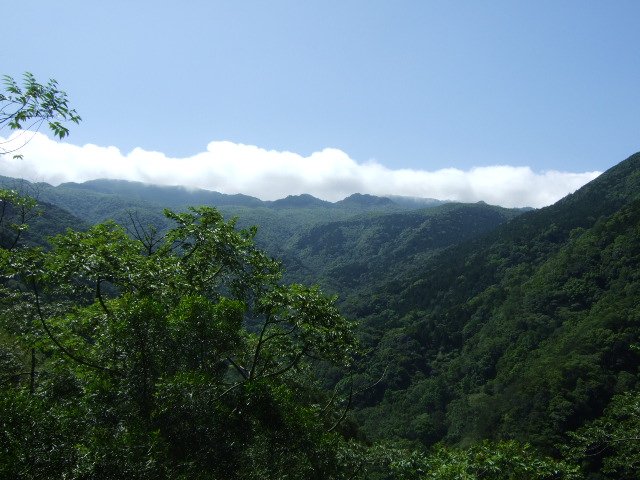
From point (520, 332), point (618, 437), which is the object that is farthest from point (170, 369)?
point (520, 332)

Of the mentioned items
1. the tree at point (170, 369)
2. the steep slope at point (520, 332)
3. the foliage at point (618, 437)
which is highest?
the tree at point (170, 369)

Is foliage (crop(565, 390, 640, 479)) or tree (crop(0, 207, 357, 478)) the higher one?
tree (crop(0, 207, 357, 478))

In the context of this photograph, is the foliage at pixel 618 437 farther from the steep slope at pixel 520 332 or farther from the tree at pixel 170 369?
the steep slope at pixel 520 332

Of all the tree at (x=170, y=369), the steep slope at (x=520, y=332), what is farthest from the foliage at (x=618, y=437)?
the steep slope at (x=520, y=332)

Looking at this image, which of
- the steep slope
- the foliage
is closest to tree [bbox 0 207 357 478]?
the foliage

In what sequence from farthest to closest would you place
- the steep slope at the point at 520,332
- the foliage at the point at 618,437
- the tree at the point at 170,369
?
the steep slope at the point at 520,332 < the foliage at the point at 618,437 < the tree at the point at 170,369

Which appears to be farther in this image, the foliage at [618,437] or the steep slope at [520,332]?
the steep slope at [520,332]

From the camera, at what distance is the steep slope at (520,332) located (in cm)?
7069

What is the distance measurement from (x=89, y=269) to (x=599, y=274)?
404 ft

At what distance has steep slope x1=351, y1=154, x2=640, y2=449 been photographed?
70688 millimetres

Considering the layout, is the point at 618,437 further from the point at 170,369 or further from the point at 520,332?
the point at 520,332

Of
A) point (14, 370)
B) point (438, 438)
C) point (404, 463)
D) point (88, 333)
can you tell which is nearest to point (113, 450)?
point (88, 333)

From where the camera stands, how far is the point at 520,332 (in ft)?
357

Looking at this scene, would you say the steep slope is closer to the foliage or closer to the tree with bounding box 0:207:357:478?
the foliage
